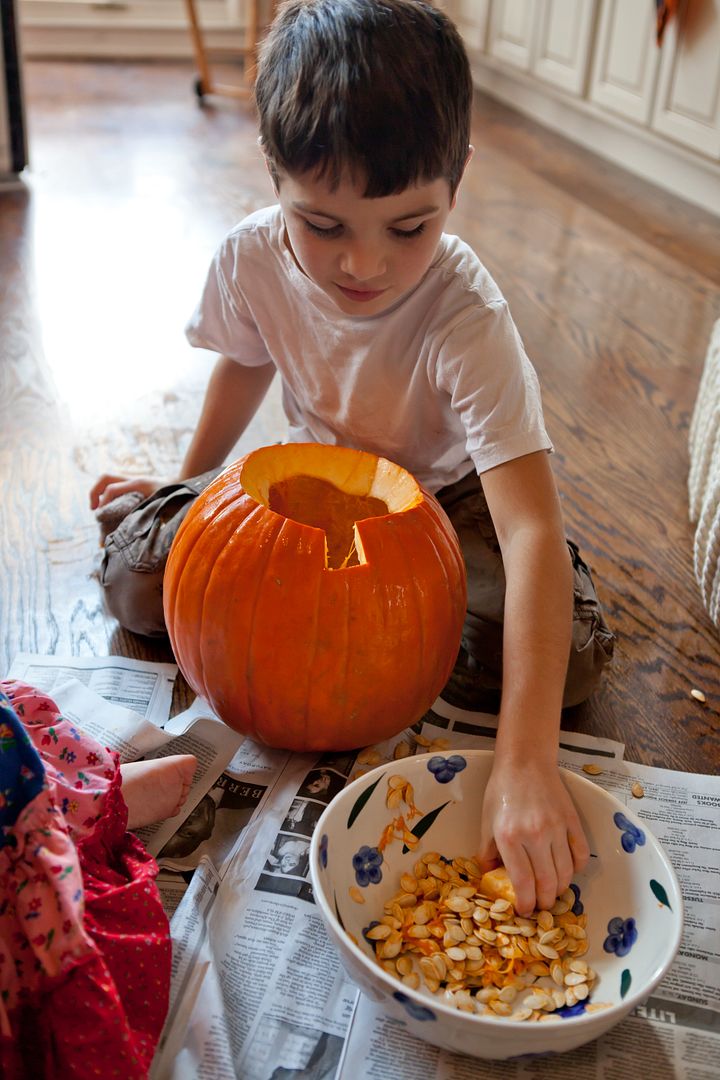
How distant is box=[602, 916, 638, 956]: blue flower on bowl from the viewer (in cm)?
72

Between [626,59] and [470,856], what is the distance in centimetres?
226

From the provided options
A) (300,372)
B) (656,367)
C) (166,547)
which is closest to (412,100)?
(300,372)

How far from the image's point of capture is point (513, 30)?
3076mm

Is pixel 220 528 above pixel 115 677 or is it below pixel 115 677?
above

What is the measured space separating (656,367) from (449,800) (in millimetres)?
1124

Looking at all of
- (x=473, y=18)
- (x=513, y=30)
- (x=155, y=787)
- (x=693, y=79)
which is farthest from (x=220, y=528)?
(x=473, y=18)

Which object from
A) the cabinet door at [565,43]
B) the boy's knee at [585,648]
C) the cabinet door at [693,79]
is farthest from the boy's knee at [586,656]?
the cabinet door at [565,43]

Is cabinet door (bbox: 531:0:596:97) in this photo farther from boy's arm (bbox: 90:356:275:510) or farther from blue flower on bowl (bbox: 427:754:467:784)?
blue flower on bowl (bbox: 427:754:467:784)

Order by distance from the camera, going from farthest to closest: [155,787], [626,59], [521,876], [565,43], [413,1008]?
[565,43] < [626,59] < [155,787] < [521,876] < [413,1008]

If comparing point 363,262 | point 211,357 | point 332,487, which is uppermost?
point 363,262

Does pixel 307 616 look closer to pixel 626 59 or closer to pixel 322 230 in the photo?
pixel 322 230

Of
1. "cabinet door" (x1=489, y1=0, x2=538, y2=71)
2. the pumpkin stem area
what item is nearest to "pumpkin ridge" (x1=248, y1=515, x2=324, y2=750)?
the pumpkin stem area

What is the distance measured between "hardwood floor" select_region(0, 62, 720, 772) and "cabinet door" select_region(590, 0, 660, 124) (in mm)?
182

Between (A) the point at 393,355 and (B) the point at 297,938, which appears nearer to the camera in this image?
(B) the point at 297,938
